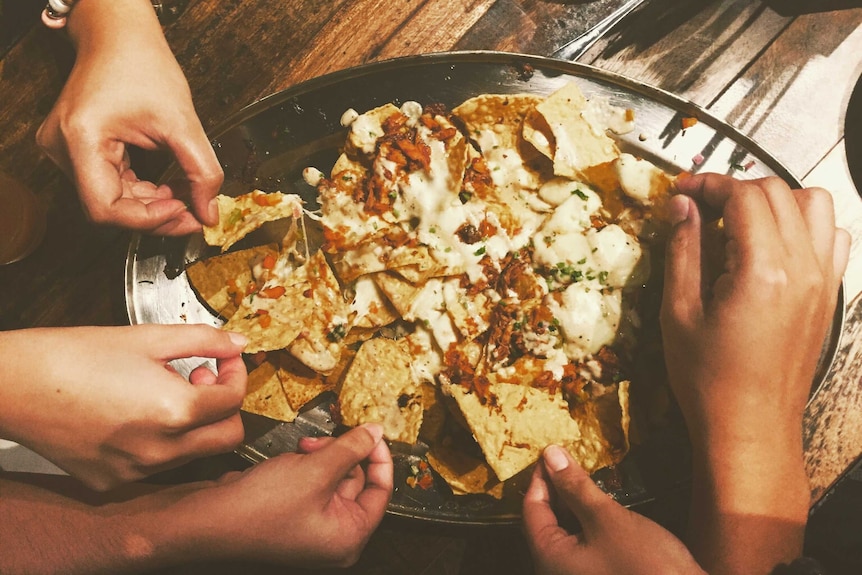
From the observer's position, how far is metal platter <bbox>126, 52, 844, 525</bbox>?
58.6 inches

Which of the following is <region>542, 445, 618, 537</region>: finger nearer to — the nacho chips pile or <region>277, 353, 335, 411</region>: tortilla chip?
the nacho chips pile

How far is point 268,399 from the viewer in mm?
1429

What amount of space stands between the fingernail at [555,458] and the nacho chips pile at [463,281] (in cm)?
3

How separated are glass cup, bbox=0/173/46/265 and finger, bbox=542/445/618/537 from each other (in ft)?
5.16

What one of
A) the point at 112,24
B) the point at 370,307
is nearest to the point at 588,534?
the point at 370,307

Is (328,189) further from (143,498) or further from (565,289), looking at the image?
(143,498)

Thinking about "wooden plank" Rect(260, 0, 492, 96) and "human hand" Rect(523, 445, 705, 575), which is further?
"wooden plank" Rect(260, 0, 492, 96)

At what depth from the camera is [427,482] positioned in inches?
57.3

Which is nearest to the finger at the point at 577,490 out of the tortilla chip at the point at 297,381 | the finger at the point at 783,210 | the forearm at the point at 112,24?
the tortilla chip at the point at 297,381

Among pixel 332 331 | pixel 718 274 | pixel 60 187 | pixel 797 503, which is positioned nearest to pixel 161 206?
pixel 332 331

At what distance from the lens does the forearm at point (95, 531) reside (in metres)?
1.21

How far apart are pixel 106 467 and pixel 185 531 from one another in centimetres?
24

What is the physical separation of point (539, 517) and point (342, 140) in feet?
3.69

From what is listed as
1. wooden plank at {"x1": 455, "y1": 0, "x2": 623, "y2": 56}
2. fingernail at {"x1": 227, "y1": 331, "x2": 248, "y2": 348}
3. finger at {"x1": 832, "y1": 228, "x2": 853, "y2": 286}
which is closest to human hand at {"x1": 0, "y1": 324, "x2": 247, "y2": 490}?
fingernail at {"x1": 227, "y1": 331, "x2": 248, "y2": 348}
